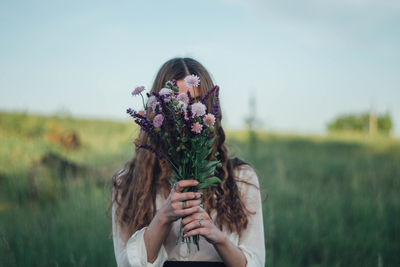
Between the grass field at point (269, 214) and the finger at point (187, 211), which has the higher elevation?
the finger at point (187, 211)

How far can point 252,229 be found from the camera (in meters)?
1.78

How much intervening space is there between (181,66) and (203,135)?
2.37 feet

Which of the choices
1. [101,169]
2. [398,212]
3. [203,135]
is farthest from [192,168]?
[101,169]

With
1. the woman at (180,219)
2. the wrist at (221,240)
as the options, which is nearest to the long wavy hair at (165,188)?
the woman at (180,219)

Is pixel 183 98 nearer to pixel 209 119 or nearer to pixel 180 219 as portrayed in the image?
pixel 209 119

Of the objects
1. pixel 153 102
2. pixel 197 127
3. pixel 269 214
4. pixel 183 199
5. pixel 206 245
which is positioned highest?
pixel 153 102

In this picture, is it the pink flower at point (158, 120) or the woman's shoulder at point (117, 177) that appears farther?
the woman's shoulder at point (117, 177)

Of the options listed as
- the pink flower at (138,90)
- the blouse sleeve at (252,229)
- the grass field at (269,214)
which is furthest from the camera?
the grass field at (269,214)

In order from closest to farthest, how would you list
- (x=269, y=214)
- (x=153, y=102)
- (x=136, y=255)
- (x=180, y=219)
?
(x=153, y=102) → (x=136, y=255) → (x=180, y=219) → (x=269, y=214)

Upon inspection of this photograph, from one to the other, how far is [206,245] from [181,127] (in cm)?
92

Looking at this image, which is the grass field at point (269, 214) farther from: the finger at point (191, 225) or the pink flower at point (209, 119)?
the pink flower at point (209, 119)

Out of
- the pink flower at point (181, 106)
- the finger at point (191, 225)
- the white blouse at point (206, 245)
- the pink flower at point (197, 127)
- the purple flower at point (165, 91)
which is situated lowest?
the white blouse at point (206, 245)

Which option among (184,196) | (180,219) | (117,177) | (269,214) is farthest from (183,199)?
(269,214)

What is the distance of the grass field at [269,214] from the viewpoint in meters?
3.15
